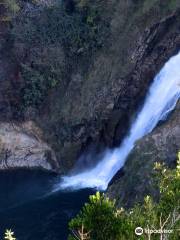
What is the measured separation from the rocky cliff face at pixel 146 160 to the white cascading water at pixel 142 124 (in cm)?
285

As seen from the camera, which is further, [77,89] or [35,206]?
[77,89]

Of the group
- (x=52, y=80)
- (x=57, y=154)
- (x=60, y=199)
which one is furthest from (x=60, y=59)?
(x=60, y=199)

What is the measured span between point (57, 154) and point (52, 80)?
15.4ft

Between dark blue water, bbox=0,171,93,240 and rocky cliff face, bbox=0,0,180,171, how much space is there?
2.51 metres

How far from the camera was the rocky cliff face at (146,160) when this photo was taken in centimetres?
2788

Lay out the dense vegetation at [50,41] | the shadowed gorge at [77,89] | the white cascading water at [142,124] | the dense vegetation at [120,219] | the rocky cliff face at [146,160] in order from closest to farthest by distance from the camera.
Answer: the dense vegetation at [120,219], the rocky cliff face at [146,160], the white cascading water at [142,124], the shadowed gorge at [77,89], the dense vegetation at [50,41]

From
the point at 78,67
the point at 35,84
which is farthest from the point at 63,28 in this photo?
the point at 35,84

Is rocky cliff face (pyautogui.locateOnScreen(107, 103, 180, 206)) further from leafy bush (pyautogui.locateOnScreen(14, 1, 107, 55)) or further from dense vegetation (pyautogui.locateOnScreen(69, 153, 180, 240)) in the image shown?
dense vegetation (pyautogui.locateOnScreen(69, 153, 180, 240))

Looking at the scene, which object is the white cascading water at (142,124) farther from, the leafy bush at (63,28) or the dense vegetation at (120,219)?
the dense vegetation at (120,219)

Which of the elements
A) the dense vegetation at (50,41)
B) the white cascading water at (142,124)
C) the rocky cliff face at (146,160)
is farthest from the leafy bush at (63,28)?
the rocky cliff face at (146,160)

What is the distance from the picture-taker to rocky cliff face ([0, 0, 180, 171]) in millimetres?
35875

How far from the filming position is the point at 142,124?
35156 mm

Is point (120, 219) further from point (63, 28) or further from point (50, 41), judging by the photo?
point (63, 28)

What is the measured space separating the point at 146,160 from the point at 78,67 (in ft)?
34.6
